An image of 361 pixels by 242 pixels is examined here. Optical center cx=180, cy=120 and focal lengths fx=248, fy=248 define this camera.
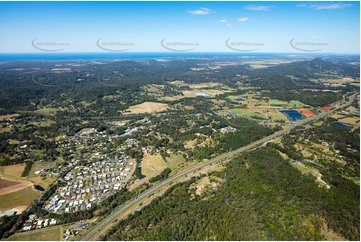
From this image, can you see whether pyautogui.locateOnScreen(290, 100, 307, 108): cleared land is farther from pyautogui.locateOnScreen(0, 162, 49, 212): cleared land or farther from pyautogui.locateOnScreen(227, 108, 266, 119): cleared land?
pyautogui.locateOnScreen(0, 162, 49, 212): cleared land

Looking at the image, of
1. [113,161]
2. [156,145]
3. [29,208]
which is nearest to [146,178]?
[113,161]

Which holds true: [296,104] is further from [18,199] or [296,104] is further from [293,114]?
[18,199]

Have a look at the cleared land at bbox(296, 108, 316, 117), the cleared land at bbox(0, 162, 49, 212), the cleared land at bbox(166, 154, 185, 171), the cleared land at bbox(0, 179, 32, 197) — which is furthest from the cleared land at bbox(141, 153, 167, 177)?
the cleared land at bbox(296, 108, 316, 117)

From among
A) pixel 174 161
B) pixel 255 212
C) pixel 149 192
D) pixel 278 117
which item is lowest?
pixel 278 117

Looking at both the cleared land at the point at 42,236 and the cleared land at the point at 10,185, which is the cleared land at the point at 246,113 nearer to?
the cleared land at the point at 10,185

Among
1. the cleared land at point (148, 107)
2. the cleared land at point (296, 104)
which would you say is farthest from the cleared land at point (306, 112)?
the cleared land at point (148, 107)

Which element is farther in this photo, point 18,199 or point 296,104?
point 296,104

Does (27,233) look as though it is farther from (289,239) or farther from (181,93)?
(181,93)

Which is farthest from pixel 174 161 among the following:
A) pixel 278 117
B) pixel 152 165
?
pixel 278 117
